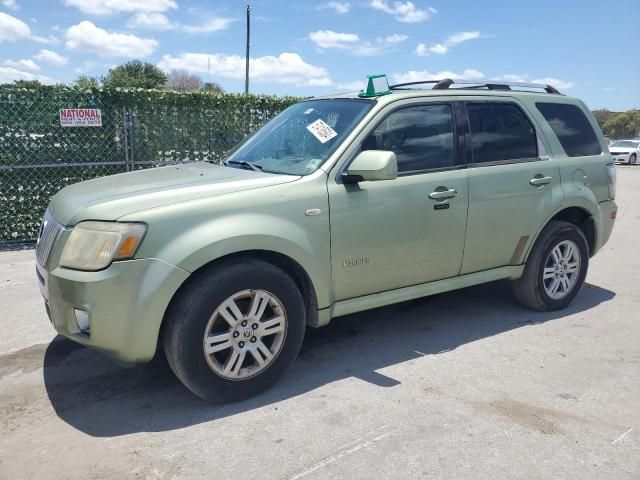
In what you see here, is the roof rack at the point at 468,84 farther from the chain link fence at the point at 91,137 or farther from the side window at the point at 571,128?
the chain link fence at the point at 91,137

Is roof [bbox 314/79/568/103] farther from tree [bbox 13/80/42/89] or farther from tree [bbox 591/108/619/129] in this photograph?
tree [bbox 591/108/619/129]

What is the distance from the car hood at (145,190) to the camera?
10.1ft

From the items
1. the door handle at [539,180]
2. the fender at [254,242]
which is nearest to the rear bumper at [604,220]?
the door handle at [539,180]

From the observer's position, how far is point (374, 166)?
3.49m

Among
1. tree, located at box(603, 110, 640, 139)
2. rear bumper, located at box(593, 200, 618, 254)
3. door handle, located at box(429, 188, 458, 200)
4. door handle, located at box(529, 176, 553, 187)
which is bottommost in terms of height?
rear bumper, located at box(593, 200, 618, 254)

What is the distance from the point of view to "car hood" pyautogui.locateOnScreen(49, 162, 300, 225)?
10.1 feet

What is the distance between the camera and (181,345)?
309cm

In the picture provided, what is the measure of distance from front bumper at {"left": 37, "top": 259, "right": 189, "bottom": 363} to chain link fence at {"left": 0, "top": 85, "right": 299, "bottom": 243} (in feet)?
17.8

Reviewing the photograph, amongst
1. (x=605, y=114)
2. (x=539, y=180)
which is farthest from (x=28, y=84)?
(x=605, y=114)

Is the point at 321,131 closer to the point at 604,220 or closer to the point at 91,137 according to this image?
the point at 604,220

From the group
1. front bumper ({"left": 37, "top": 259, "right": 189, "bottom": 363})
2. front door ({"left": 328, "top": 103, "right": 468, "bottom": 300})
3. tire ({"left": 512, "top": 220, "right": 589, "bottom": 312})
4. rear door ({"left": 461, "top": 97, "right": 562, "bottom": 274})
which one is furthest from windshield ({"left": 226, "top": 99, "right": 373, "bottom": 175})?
tire ({"left": 512, "top": 220, "right": 589, "bottom": 312})

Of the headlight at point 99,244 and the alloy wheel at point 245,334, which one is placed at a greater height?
the headlight at point 99,244

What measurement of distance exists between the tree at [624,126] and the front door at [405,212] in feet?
207

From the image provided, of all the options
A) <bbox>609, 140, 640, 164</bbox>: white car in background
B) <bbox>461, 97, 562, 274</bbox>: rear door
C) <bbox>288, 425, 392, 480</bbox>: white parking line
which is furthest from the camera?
<bbox>609, 140, 640, 164</bbox>: white car in background
